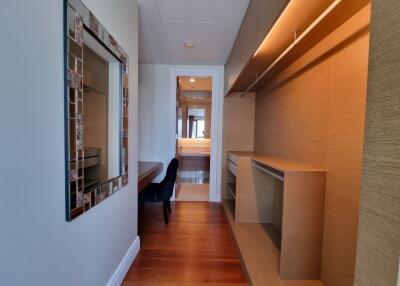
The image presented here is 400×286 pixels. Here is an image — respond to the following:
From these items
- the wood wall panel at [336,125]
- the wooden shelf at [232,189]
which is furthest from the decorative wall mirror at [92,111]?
the wooden shelf at [232,189]

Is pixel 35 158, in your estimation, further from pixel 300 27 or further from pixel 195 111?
pixel 195 111

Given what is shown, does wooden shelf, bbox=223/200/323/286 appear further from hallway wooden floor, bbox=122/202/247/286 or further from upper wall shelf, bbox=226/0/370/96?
upper wall shelf, bbox=226/0/370/96

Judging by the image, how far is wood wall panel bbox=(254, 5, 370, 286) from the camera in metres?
1.25


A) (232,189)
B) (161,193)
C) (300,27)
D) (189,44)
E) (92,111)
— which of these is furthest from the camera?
(232,189)

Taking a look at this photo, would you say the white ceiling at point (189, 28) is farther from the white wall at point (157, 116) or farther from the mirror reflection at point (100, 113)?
the mirror reflection at point (100, 113)

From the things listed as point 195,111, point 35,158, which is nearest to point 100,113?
point 35,158

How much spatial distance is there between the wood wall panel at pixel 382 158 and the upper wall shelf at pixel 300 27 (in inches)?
26.8

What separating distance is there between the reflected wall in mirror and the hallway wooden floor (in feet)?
8.92

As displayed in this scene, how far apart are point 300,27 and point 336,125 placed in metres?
0.74

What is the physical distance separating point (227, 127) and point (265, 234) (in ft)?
5.94

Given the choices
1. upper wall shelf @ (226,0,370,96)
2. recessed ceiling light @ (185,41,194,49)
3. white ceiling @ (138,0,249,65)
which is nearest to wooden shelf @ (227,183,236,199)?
upper wall shelf @ (226,0,370,96)

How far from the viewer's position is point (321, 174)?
5.01 feet

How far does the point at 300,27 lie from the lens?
153 centimetres

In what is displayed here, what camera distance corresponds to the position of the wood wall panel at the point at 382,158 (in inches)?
17.7
